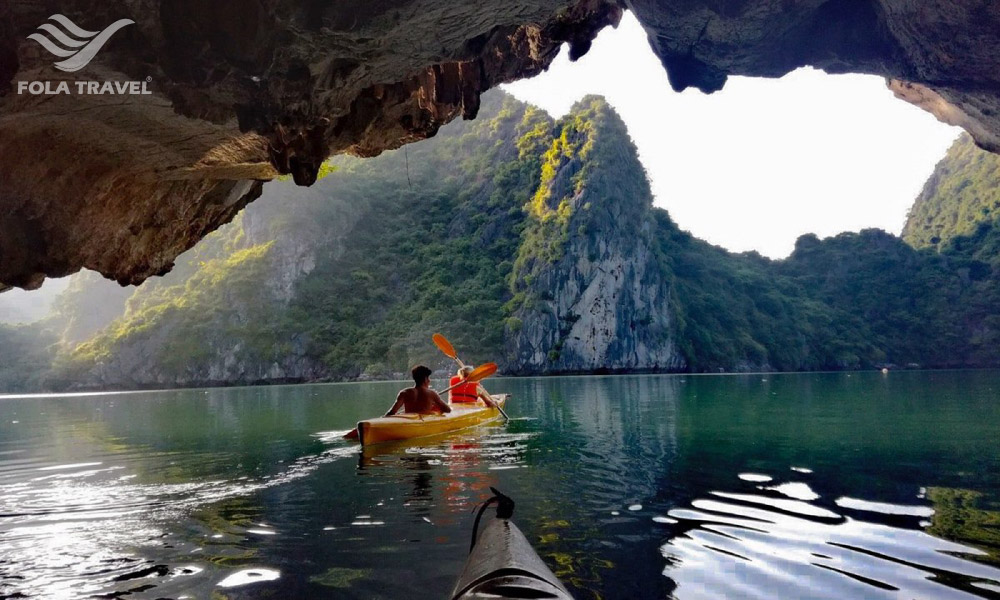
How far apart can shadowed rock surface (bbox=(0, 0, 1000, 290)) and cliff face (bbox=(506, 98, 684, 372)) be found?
168 feet

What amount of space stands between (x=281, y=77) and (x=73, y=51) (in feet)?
5.26

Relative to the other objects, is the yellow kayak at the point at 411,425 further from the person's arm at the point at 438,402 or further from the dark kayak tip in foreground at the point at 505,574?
the dark kayak tip in foreground at the point at 505,574

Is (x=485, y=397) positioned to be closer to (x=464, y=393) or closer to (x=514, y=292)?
(x=464, y=393)

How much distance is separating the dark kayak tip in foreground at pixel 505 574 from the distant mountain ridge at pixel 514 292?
56.1 m

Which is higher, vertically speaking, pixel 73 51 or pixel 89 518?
pixel 73 51

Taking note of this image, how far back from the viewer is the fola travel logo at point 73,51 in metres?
4.52

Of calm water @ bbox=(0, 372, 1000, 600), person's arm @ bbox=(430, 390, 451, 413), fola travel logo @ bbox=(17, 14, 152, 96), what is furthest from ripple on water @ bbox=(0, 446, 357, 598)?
fola travel logo @ bbox=(17, 14, 152, 96)

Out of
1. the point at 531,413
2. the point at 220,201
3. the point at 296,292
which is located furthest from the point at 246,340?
the point at 220,201

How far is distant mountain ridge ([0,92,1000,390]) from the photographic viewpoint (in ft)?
207

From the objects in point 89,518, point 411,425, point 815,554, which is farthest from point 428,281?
point 815,554

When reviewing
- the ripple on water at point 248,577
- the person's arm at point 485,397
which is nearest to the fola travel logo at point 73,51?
the ripple on water at point 248,577

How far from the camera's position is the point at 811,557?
4000mm

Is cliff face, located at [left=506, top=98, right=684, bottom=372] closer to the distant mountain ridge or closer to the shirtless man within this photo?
the distant mountain ridge

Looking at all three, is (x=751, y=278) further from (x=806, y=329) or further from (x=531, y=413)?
(x=531, y=413)
